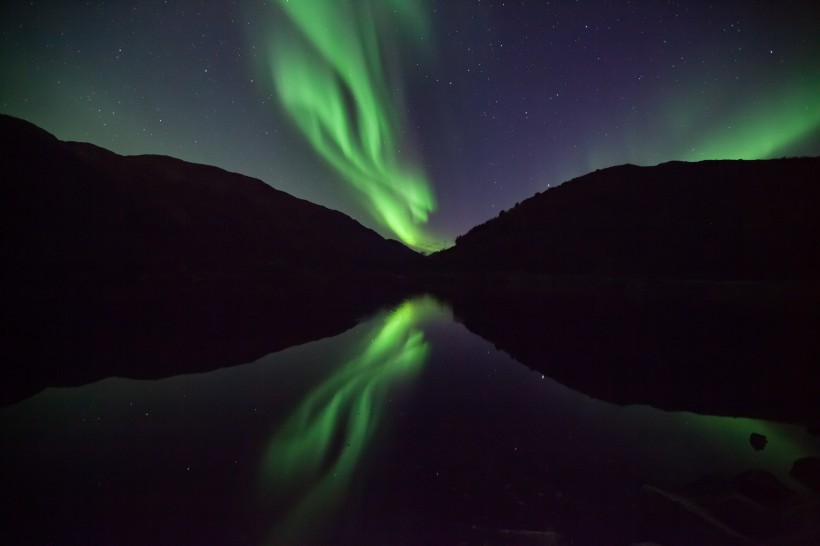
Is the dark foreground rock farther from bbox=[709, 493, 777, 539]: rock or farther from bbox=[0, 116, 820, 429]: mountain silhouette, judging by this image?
bbox=[0, 116, 820, 429]: mountain silhouette

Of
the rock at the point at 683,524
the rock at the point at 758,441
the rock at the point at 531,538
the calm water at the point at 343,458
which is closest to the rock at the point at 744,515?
the rock at the point at 683,524

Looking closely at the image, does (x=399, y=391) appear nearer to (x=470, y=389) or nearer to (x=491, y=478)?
(x=470, y=389)

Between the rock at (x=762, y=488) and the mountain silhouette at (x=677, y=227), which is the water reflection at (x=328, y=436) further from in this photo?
the mountain silhouette at (x=677, y=227)

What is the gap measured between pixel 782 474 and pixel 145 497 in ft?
40.5

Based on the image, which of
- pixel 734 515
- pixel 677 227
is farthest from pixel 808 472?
pixel 677 227

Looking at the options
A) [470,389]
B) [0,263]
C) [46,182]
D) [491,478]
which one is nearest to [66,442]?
[491,478]

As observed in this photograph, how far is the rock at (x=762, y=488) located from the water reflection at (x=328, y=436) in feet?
23.1

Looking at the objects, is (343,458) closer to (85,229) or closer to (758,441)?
(758,441)

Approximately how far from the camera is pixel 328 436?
9547 mm

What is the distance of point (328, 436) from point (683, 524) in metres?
7.04

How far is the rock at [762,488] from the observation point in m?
6.69

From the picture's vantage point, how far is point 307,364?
16438 millimetres

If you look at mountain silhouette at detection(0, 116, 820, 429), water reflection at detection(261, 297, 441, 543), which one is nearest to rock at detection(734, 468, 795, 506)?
mountain silhouette at detection(0, 116, 820, 429)

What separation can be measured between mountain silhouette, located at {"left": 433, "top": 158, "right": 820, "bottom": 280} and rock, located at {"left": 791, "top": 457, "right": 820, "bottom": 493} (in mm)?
73283
